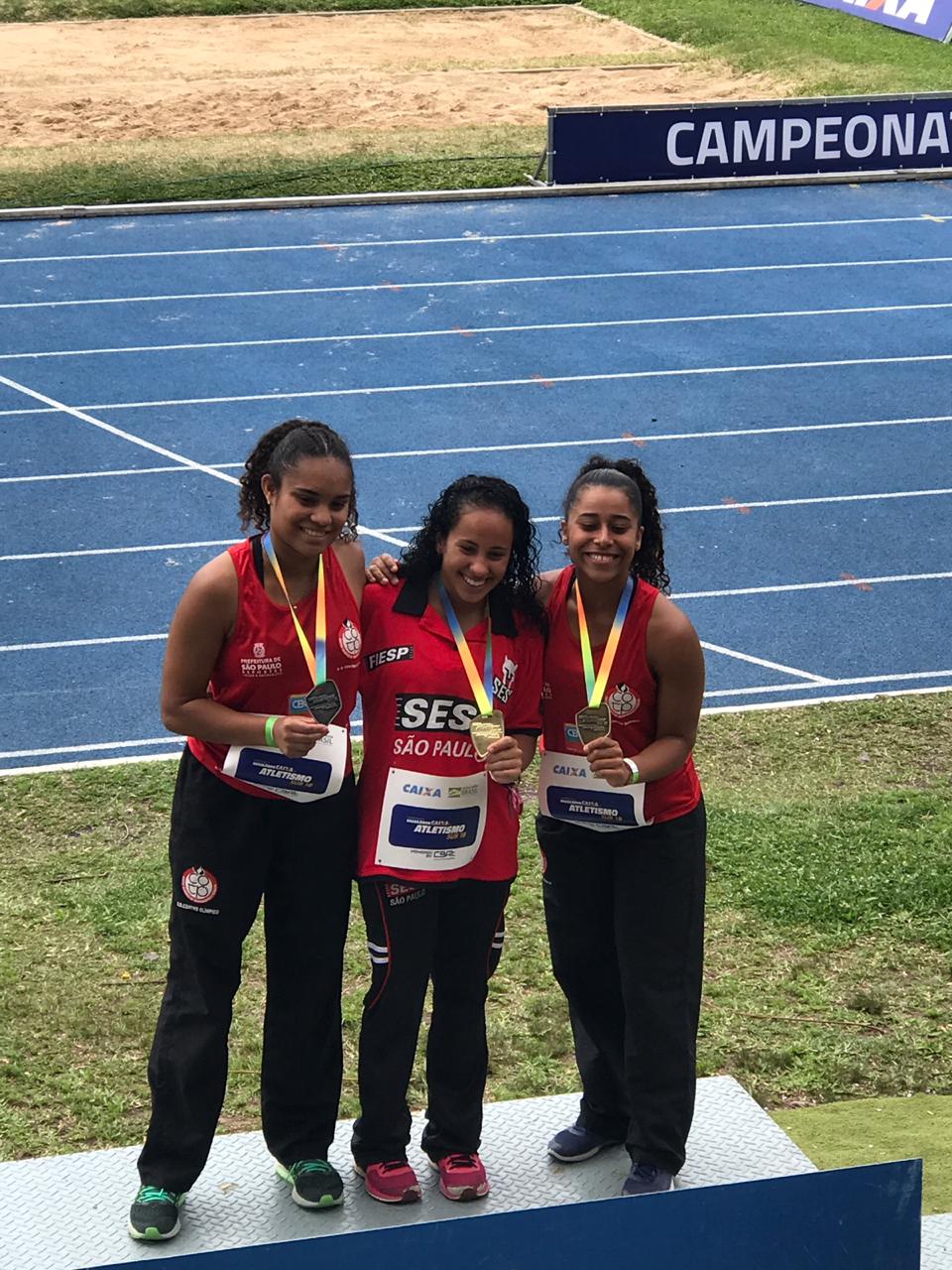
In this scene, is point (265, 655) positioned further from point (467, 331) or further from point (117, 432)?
point (467, 331)

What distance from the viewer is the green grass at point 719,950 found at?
4969 mm

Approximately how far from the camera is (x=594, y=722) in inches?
145

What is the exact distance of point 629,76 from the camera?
80.0ft

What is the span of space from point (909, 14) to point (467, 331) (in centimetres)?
1609

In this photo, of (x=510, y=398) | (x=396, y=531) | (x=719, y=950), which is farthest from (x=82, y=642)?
(x=510, y=398)

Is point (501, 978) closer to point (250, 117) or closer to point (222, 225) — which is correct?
point (222, 225)

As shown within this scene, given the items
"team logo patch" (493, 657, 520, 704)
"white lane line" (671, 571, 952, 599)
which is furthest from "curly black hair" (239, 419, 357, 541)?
"white lane line" (671, 571, 952, 599)

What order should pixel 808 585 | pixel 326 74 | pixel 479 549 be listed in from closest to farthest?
pixel 479 549 < pixel 808 585 < pixel 326 74

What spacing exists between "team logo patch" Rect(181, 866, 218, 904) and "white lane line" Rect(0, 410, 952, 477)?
7970 mm

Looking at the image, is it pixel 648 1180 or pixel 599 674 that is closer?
pixel 599 674

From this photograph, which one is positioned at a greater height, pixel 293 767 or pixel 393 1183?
pixel 293 767

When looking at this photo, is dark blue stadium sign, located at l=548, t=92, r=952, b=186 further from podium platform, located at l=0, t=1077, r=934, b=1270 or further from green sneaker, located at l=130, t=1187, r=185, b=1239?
green sneaker, located at l=130, t=1187, r=185, b=1239

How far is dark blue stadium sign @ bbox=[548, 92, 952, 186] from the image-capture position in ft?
61.1

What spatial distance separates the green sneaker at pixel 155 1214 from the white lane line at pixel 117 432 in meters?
7.83
